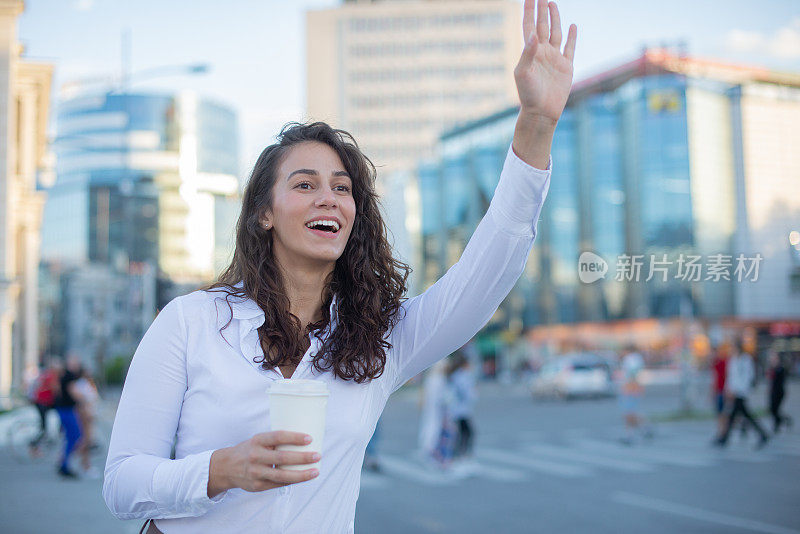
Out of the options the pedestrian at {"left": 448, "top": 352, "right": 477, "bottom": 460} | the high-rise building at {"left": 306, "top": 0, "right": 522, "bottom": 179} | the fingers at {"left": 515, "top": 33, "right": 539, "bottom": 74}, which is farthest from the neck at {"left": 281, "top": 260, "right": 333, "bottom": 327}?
the high-rise building at {"left": 306, "top": 0, "right": 522, "bottom": 179}

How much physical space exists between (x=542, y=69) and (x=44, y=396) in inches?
573

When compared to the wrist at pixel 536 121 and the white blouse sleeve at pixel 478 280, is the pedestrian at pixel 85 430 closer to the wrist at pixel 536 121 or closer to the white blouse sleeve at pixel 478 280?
the white blouse sleeve at pixel 478 280

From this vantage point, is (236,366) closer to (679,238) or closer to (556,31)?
(556,31)

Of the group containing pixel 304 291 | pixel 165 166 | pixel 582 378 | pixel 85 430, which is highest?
pixel 165 166

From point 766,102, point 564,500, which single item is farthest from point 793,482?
point 766,102

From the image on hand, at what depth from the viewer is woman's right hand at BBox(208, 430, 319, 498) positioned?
4.93 feet

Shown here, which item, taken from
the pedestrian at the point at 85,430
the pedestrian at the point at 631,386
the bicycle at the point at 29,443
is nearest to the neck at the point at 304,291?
the pedestrian at the point at 85,430

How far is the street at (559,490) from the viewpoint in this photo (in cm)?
835

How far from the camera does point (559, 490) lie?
34.7 feet

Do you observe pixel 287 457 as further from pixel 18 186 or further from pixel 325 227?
pixel 18 186

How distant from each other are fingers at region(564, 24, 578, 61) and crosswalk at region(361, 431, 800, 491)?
9.82 m

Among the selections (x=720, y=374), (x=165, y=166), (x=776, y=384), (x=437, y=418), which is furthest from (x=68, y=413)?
(x=776, y=384)

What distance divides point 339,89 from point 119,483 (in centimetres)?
11027

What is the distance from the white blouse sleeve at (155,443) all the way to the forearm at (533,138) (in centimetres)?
92
